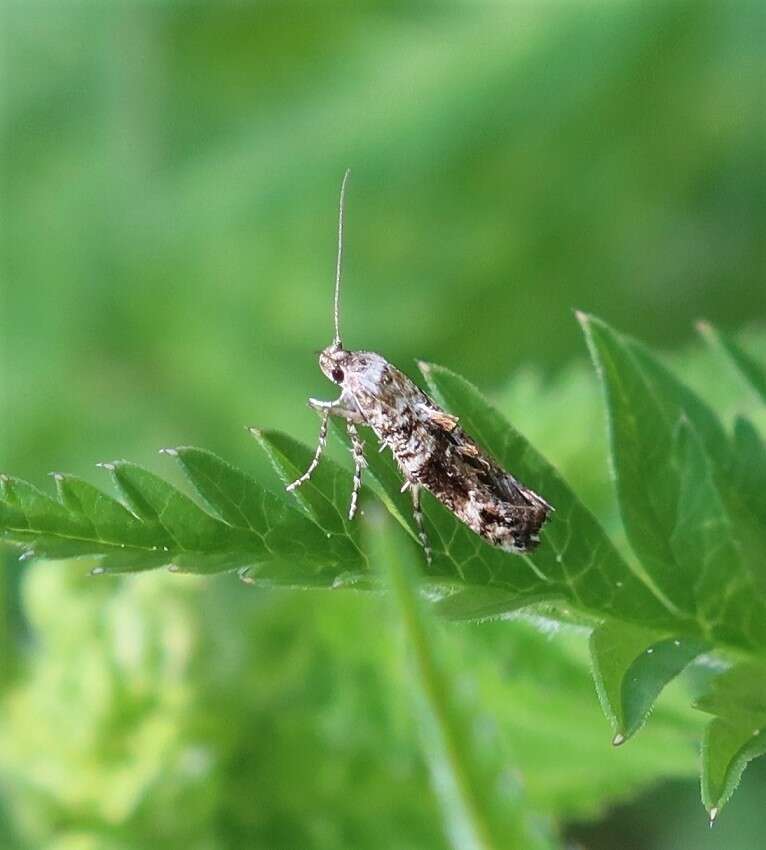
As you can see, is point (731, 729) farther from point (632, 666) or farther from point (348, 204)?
point (348, 204)

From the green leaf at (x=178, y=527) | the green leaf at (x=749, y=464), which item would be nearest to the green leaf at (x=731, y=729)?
the green leaf at (x=749, y=464)

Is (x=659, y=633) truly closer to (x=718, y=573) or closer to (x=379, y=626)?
(x=718, y=573)

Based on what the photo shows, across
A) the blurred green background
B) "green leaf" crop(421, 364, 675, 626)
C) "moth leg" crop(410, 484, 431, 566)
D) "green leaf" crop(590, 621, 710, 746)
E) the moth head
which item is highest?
the blurred green background

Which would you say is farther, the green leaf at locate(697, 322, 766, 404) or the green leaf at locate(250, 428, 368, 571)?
the green leaf at locate(697, 322, 766, 404)

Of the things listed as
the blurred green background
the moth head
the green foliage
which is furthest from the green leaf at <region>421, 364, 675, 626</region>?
the blurred green background

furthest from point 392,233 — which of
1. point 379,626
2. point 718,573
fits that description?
point 718,573

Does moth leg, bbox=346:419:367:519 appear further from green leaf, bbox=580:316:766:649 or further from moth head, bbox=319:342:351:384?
moth head, bbox=319:342:351:384

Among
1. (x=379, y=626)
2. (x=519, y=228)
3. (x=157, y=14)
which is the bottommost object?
(x=379, y=626)
